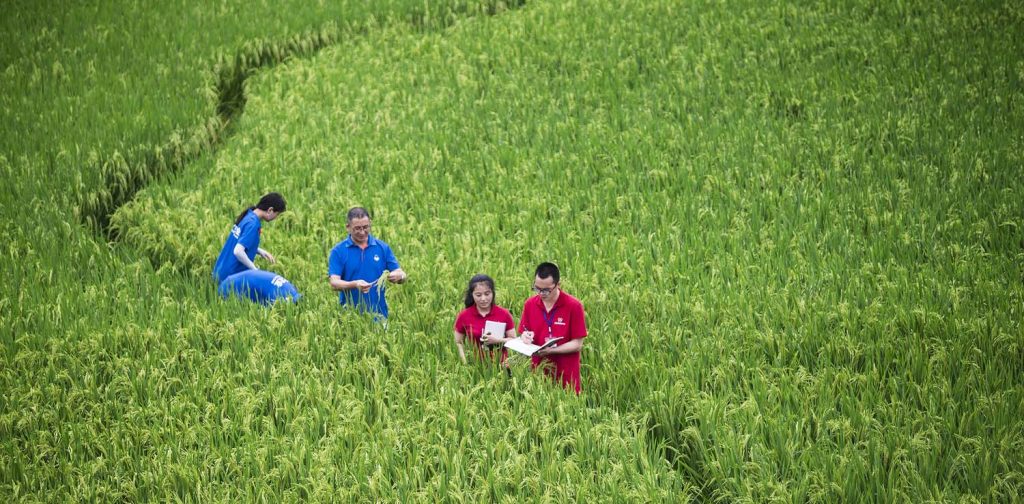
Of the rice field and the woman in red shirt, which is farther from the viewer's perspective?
the woman in red shirt

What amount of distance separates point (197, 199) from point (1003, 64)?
11.0 metres

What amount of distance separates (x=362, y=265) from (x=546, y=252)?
92.4 inches

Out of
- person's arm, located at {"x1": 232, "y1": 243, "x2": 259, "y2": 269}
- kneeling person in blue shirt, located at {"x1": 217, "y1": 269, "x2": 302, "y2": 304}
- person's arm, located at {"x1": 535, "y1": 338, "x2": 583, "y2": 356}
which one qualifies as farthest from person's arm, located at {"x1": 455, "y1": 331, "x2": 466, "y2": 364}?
person's arm, located at {"x1": 232, "y1": 243, "x2": 259, "y2": 269}

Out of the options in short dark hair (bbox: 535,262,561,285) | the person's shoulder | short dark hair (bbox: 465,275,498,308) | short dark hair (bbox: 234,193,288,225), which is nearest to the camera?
short dark hair (bbox: 535,262,561,285)

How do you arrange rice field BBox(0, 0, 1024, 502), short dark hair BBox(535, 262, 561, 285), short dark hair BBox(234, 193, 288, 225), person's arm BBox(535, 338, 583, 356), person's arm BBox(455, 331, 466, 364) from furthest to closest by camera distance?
short dark hair BBox(234, 193, 288, 225) → person's arm BBox(455, 331, 466, 364) → person's arm BBox(535, 338, 583, 356) → short dark hair BBox(535, 262, 561, 285) → rice field BBox(0, 0, 1024, 502)

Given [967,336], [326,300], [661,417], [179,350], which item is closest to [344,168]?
[326,300]

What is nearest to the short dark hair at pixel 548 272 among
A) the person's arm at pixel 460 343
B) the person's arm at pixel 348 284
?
the person's arm at pixel 460 343

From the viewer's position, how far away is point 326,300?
29.1 ft

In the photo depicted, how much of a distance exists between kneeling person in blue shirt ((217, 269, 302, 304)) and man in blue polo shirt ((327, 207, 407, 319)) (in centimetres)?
85

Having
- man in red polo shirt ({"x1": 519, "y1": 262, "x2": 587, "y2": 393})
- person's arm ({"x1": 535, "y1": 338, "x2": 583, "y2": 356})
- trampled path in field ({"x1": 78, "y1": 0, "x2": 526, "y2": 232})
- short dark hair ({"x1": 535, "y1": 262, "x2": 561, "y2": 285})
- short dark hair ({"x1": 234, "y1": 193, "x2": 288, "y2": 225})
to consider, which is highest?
short dark hair ({"x1": 535, "y1": 262, "x2": 561, "y2": 285})

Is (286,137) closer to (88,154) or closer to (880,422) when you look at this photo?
(88,154)

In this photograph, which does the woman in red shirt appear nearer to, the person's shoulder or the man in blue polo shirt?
the man in blue polo shirt

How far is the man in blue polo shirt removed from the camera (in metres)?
8.19

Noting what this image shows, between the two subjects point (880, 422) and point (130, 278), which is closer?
point (880, 422)
